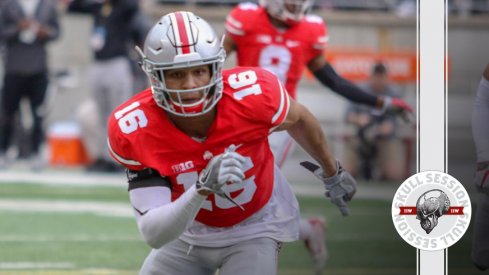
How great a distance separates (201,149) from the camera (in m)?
3.72

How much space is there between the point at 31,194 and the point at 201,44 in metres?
5.72

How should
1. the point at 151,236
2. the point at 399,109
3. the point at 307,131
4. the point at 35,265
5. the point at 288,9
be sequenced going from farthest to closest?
the point at 35,265 < the point at 288,9 < the point at 399,109 < the point at 307,131 < the point at 151,236

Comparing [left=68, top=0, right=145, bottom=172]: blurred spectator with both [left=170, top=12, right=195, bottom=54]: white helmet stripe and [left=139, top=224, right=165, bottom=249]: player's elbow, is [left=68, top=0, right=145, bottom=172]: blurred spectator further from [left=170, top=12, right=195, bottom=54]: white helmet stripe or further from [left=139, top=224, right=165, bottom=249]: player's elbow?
[left=139, top=224, right=165, bottom=249]: player's elbow

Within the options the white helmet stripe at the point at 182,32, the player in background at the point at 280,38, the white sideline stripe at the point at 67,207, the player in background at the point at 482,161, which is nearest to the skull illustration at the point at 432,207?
the player in background at the point at 482,161

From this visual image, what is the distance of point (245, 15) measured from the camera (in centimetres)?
609

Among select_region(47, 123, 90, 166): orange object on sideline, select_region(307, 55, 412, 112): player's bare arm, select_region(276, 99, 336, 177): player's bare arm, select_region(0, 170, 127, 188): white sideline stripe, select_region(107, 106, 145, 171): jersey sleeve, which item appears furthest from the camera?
select_region(47, 123, 90, 166): orange object on sideline

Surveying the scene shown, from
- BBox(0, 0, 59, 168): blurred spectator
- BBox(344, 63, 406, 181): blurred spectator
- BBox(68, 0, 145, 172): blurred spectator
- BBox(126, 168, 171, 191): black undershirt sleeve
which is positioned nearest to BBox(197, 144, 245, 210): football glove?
BBox(126, 168, 171, 191): black undershirt sleeve

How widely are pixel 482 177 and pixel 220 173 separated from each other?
0.95 metres

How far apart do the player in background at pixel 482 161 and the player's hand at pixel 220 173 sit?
2.74 feet

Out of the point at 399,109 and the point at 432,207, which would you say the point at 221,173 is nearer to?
the point at 432,207

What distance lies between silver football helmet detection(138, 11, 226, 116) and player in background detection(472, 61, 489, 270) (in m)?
0.80

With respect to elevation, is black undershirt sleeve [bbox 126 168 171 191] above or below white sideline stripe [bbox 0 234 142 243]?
above

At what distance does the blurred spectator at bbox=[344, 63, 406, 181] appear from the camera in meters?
9.47

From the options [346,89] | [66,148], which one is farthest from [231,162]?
[66,148]
